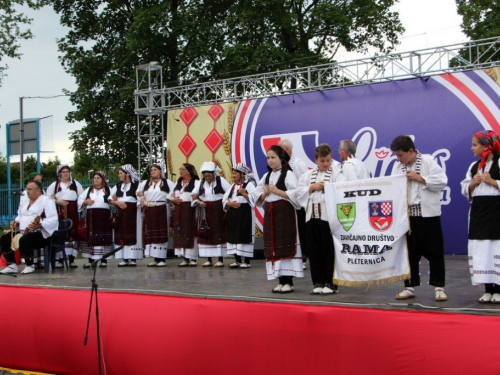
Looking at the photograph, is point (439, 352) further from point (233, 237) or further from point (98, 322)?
point (233, 237)

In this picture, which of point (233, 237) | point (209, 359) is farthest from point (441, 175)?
point (233, 237)

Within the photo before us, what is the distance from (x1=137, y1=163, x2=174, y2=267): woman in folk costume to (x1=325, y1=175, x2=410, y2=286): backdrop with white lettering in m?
4.24

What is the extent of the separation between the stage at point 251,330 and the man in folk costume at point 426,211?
0.92ft

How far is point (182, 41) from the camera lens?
1803cm

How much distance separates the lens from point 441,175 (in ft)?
15.7

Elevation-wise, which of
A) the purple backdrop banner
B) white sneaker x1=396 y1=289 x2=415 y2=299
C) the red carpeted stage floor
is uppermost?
the purple backdrop banner

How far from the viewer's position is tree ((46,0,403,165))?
1689 centimetres

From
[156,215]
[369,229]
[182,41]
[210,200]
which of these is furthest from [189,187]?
[182,41]

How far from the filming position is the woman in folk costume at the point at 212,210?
8.67 m

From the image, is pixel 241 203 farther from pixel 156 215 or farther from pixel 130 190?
pixel 130 190

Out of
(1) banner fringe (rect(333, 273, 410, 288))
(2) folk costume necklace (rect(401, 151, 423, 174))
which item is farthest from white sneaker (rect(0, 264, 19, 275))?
(2) folk costume necklace (rect(401, 151, 423, 174))

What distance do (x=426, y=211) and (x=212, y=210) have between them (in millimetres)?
4320

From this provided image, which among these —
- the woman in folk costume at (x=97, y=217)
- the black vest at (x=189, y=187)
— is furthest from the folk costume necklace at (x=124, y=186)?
the black vest at (x=189, y=187)

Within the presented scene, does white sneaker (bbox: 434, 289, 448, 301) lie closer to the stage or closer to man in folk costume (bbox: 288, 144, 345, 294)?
the stage
